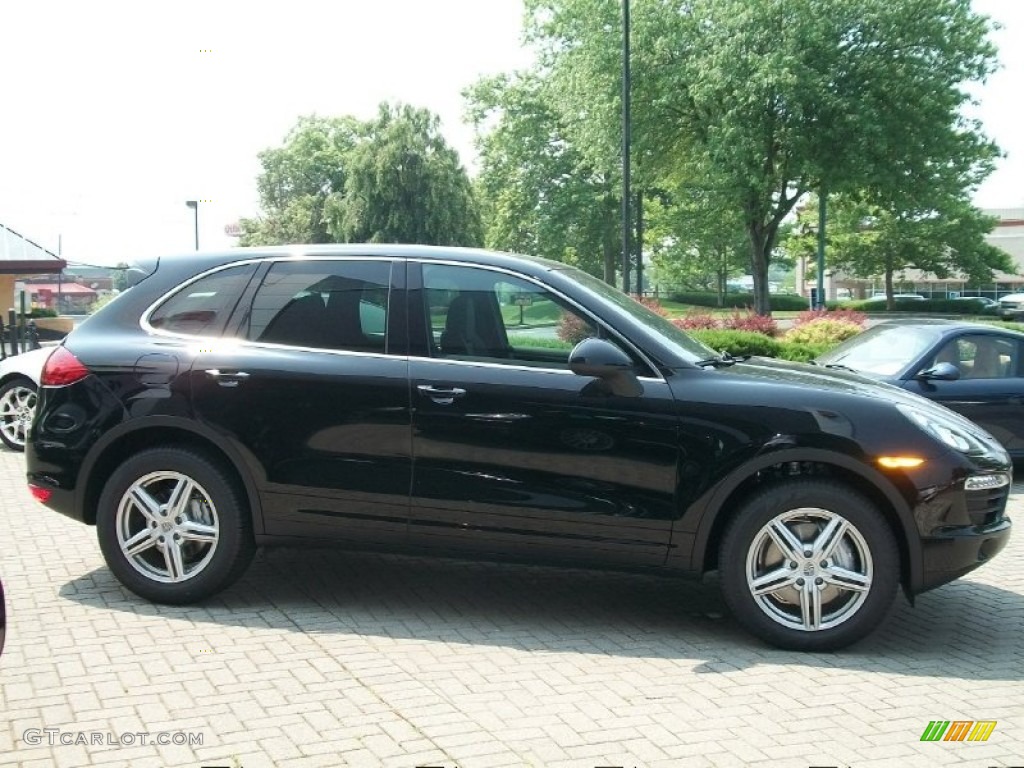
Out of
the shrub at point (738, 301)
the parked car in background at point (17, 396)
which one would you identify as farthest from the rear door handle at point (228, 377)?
the shrub at point (738, 301)

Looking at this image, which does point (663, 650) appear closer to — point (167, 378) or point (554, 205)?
point (167, 378)

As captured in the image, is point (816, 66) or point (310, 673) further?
point (816, 66)

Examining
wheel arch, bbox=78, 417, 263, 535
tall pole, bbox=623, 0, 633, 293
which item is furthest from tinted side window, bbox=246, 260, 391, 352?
tall pole, bbox=623, 0, 633, 293

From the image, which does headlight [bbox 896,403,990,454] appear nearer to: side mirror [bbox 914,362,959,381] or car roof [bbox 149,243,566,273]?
car roof [bbox 149,243,566,273]

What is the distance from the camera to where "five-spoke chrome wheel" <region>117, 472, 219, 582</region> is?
5.55m

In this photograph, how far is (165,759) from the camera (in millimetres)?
3770

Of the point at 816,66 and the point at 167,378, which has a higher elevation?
the point at 816,66

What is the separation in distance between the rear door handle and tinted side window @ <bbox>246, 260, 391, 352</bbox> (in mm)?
226

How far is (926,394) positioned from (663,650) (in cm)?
530

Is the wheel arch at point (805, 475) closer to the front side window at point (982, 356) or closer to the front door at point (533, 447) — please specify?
the front door at point (533, 447)

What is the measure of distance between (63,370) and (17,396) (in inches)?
251

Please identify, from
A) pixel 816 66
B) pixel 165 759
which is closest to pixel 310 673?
pixel 165 759

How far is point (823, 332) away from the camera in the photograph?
66.0 feet
